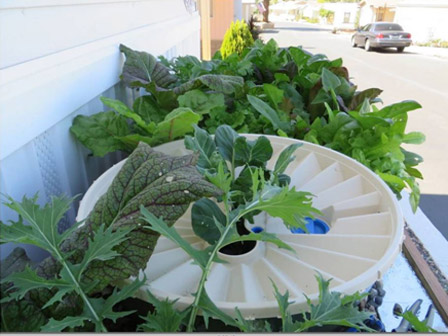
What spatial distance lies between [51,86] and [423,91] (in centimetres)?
511

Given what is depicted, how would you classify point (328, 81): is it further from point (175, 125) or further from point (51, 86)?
point (51, 86)

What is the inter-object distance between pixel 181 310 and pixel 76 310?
0.14m

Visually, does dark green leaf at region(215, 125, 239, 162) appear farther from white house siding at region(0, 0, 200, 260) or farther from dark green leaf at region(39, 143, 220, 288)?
white house siding at region(0, 0, 200, 260)

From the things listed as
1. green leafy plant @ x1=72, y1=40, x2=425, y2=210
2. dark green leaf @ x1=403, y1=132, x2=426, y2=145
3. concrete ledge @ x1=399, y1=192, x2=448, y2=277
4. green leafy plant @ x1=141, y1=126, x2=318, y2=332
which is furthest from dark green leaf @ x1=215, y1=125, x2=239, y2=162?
concrete ledge @ x1=399, y1=192, x2=448, y2=277

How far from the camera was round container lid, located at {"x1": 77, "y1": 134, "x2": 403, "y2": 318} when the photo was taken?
0.49 metres

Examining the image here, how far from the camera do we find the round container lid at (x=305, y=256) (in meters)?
0.49

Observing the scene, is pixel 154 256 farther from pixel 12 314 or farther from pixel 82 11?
pixel 82 11

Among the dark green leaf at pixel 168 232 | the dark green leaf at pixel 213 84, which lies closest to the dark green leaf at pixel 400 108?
the dark green leaf at pixel 213 84

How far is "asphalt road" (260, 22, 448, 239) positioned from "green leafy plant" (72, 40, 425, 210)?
136 centimetres

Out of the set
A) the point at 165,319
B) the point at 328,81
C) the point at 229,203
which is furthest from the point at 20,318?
the point at 328,81

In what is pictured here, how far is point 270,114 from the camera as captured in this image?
100 cm

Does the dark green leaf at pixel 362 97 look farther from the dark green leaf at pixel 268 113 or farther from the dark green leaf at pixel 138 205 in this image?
the dark green leaf at pixel 138 205

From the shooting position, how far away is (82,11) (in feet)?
3.02

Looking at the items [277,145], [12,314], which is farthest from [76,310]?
[277,145]
